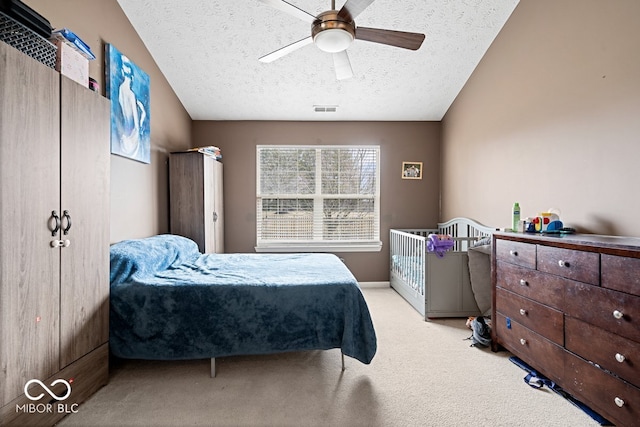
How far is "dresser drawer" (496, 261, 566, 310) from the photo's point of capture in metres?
1.74

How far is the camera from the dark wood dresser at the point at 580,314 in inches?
53.4

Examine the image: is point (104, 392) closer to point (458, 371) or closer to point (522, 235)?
point (458, 371)

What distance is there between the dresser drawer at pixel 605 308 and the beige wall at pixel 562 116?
0.59 meters

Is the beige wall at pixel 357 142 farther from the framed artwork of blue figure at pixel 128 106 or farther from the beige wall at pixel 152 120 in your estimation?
the framed artwork of blue figure at pixel 128 106

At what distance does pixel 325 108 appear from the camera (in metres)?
3.99

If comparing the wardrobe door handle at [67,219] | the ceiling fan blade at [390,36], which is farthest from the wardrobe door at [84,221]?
the ceiling fan blade at [390,36]

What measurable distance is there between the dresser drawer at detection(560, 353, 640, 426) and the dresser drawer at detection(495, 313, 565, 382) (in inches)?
2.6

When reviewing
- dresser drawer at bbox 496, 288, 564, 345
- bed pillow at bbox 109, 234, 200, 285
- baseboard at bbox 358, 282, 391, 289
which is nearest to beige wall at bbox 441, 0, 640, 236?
dresser drawer at bbox 496, 288, 564, 345

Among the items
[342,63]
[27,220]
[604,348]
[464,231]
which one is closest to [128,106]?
[27,220]

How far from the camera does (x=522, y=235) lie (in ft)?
6.70

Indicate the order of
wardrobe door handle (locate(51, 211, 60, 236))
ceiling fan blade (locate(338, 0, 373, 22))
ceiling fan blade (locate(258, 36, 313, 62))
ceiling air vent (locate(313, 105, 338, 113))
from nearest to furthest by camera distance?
wardrobe door handle (locate(51, 211, 60, 236)), ceiling fan blade (locate(338, 0, 373, 22)), ceiling fan blade (locate(258, 36, 313, 62)), ceiling air vent (locate(313, 105, 338, 113))

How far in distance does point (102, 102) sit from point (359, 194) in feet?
10.2

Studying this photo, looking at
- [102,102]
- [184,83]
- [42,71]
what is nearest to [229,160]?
[184,83]

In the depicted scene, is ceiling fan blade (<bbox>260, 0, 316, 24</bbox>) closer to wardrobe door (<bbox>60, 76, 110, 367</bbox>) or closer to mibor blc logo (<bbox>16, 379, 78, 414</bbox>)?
wardrobe door (<bbox>60, 76, 110, 367</bbox>)
